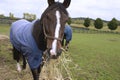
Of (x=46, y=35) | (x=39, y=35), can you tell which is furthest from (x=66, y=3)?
(x=39, y=35)

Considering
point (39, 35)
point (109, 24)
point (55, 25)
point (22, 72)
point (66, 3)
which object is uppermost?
point (66, 3)

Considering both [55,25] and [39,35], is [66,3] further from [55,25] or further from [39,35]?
[39,35]

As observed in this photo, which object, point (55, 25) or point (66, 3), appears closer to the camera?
point (55, 25)

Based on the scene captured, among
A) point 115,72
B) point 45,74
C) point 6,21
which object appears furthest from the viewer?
point 6,21

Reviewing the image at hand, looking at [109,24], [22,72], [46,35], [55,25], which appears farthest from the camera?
[109,24]

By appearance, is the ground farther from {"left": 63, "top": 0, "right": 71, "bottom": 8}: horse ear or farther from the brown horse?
{"left": 63, "top": 0, "right": 71, "bottom": 8}: horse ear

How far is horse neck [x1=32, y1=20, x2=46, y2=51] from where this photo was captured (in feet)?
17.6

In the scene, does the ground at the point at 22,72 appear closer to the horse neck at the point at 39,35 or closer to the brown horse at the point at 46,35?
the brown horse at the point at 46,35

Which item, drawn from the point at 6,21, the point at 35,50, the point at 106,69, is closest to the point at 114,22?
the point at 6,21

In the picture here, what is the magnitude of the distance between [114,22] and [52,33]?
58965 millimetres

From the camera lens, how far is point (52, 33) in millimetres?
4527

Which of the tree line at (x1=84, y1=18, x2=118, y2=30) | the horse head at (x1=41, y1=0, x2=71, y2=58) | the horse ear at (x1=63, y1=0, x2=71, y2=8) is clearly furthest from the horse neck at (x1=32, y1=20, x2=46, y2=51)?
the tree line at (x1=84, y1=18, x2=118, y2=30)

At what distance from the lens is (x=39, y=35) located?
5.40 meters

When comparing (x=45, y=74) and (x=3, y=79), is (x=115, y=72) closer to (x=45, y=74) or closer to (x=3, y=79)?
(x=45, y=74)
